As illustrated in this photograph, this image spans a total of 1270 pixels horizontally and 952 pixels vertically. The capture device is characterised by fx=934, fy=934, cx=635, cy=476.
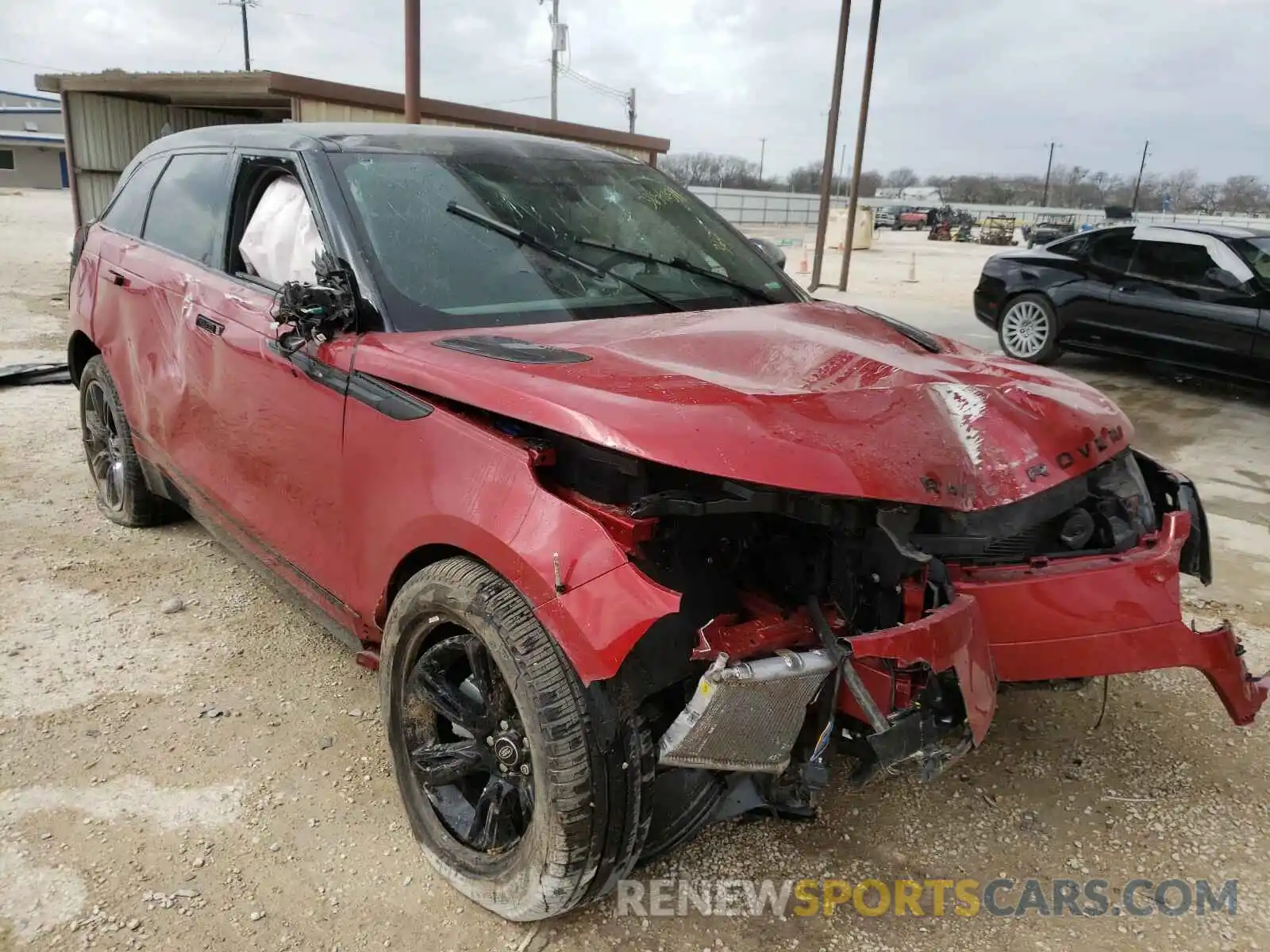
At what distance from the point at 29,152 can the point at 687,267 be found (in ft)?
198

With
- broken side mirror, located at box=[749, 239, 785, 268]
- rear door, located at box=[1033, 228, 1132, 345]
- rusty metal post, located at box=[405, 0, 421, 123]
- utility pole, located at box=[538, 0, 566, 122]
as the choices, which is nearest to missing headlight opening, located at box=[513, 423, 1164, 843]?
broken side mirror, located at box=[749, 239, 785, 268]

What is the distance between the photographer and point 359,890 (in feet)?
7.54

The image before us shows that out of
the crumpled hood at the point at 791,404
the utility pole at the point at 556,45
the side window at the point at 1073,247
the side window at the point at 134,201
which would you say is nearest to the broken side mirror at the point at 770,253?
the crumpled hood at the point at 791,404

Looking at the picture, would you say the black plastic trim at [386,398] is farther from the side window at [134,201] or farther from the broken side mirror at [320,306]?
the side window at [134,201]

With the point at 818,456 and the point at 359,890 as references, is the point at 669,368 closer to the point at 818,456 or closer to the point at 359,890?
the point at 818,456

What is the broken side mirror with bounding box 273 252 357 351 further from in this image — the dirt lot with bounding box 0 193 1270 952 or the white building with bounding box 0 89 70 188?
the white building with bounding box 0 89 70 188

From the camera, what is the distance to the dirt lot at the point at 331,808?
2203 mm

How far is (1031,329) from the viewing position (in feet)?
30.6

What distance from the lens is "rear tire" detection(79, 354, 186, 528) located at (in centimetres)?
420

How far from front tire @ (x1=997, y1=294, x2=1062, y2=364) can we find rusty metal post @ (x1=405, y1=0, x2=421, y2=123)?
616 centimetres

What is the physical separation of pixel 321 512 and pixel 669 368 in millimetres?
1139

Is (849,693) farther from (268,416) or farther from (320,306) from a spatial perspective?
(268,416)

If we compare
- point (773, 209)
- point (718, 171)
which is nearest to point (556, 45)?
point (773, 209)

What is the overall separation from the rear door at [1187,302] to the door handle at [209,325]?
7.84m
